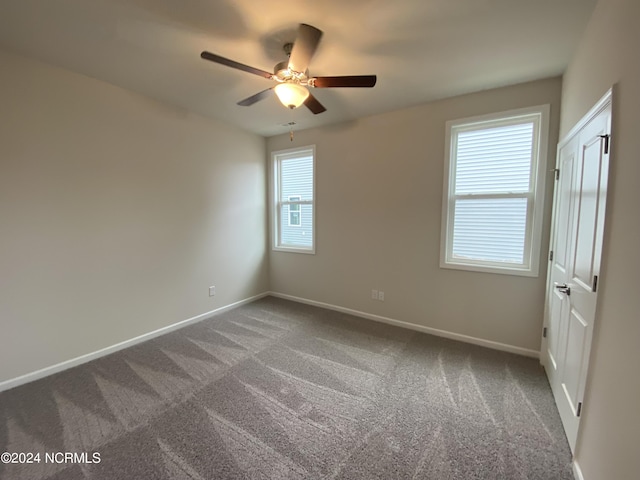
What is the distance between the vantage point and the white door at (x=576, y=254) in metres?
1.41

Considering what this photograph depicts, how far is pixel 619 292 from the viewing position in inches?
45.3

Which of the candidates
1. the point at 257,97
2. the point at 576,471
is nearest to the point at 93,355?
the point at 257,97

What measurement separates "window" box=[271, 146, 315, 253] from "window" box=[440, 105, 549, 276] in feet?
6.14

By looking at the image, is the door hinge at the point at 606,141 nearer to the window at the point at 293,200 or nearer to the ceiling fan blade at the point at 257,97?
the ceiling fan blade at the point at 257,97

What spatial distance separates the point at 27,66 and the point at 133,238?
156cm

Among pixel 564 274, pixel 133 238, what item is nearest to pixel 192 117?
pixel 133 238

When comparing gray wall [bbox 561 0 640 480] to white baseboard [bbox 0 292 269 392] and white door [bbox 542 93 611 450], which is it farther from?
white baseboard [bbox 0 292 269 392]

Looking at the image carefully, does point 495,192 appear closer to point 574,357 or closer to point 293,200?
point 574,357

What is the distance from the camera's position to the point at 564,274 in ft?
6.35

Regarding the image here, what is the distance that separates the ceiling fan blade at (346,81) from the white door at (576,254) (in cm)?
124

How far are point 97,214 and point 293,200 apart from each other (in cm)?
242

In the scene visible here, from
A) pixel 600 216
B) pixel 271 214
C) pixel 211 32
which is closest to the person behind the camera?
pixel 600 216

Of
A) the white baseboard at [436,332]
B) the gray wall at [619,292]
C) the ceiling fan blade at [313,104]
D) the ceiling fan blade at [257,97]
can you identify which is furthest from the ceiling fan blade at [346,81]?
the white baseboard at [436,332]

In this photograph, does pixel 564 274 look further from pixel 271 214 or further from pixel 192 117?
pixel 192 117
